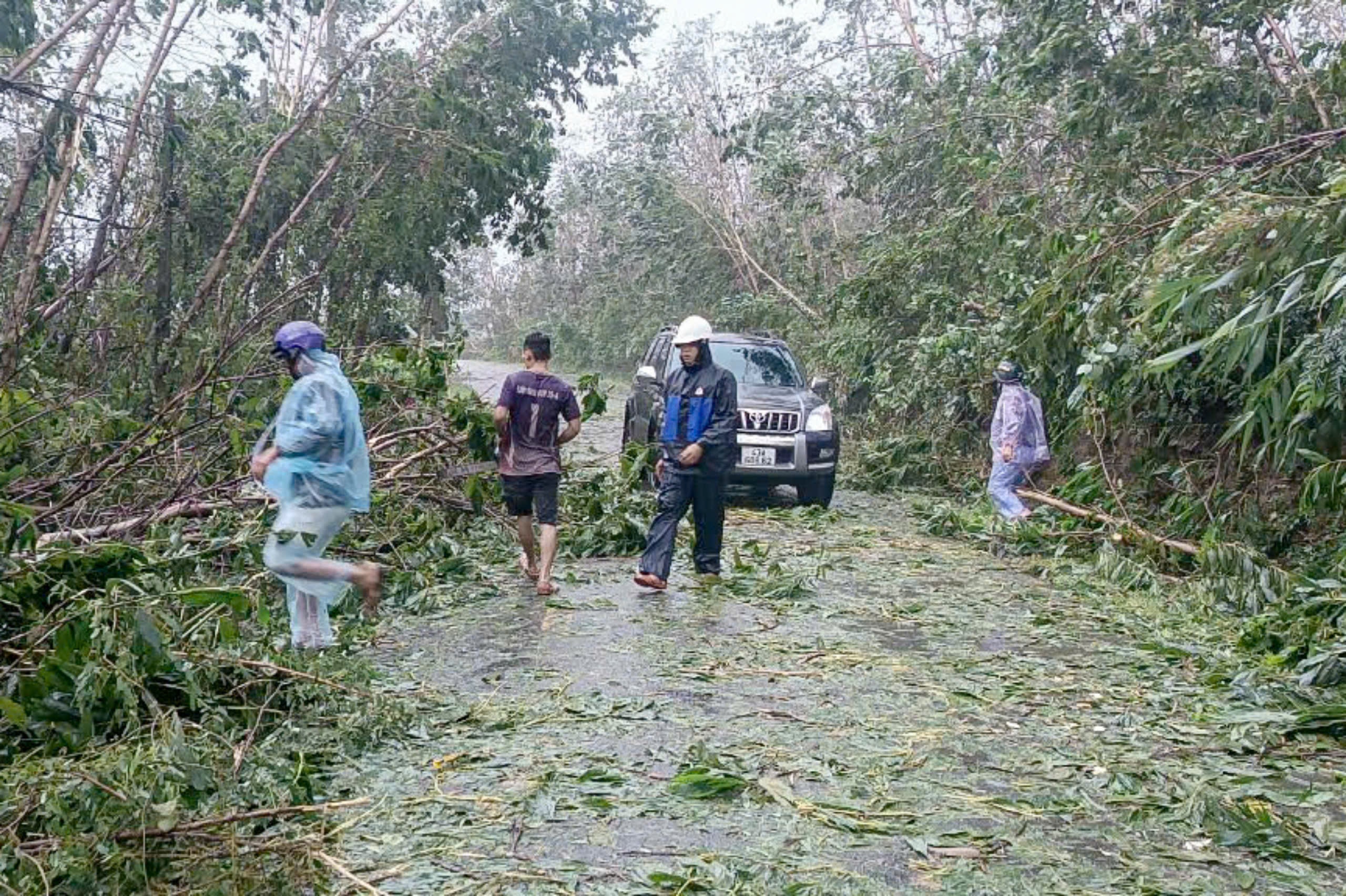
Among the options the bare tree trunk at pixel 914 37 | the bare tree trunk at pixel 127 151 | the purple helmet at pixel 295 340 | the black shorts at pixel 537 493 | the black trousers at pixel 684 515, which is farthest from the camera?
the bare tree trunk at pixel 914 37

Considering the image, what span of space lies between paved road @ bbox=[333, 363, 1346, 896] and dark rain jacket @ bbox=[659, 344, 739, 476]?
37.4 inches

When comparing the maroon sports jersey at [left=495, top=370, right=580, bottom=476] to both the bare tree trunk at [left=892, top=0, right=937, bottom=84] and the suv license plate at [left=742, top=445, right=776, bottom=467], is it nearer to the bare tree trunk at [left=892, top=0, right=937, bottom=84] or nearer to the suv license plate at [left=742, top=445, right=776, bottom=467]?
the suv license plate at [left=742, top=445, right=776, bottom=467]

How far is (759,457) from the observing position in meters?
13.6

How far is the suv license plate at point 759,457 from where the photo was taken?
13.6 meters

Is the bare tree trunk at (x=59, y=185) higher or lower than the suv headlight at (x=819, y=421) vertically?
higher

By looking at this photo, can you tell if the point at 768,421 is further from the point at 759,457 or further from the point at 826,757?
the point at 826,757

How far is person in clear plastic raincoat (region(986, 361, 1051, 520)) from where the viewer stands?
12211mm

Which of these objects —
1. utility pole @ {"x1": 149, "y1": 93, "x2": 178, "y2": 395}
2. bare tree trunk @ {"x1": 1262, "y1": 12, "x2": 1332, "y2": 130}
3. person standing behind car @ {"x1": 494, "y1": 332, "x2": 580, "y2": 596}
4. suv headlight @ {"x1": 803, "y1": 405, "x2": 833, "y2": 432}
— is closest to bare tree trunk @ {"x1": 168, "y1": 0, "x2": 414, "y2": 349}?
utility pole @ {"x1": 149, "y1": 93, "x2": 178, "y2": 395}

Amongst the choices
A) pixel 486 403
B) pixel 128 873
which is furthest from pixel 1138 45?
pixel 128 873

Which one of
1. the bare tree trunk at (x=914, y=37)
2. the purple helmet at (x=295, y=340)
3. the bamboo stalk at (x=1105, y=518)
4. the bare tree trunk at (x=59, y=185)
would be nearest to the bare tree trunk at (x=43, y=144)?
the bare tree trunk at (x=59, y=185)

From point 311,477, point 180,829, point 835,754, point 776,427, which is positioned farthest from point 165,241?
point 180,829

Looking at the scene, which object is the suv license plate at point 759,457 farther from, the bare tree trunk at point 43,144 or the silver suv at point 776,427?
the bare tree trunk at point 43,144

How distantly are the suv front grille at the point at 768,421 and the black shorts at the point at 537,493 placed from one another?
5.00 meters

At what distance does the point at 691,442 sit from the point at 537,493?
1.12 metres
